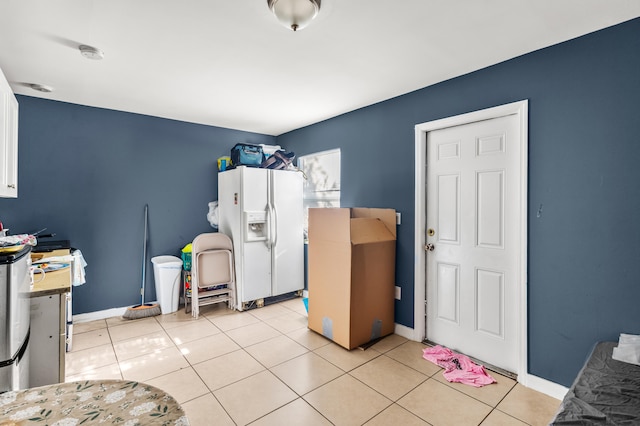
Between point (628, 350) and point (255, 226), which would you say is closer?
point (628, 350)

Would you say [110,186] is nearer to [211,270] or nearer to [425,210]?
[211,270]

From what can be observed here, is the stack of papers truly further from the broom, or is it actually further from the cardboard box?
the broom

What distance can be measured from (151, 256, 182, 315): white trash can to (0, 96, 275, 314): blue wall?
0.26 meters

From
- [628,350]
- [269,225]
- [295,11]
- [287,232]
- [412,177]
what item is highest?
[295,11]

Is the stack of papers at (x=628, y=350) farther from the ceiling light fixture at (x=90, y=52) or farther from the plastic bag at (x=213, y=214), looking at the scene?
the plastic bag at (x=213, y=214)

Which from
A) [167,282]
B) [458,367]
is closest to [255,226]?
[167,282]

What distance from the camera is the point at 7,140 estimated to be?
7.57ft

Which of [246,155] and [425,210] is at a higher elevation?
[246,155]

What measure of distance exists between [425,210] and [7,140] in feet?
11.5

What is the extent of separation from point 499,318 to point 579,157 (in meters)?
1.37

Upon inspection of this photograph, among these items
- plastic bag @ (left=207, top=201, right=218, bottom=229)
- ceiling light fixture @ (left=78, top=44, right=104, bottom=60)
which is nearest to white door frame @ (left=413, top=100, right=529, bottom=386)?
ceiling light fixture @ (left=78, top=44, right=104, bottom=60)

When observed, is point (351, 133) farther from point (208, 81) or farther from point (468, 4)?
point (468, 4)

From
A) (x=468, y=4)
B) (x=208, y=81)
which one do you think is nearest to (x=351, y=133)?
(x=208, y=81)

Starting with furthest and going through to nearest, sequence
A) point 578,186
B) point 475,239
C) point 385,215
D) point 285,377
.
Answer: point 385,215
point 475,239
point 285,377
point 578,186
